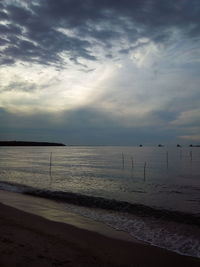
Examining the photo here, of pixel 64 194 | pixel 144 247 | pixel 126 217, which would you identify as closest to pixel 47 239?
pixel 144 247

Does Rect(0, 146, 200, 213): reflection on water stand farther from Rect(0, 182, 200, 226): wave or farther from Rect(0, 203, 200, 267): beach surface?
Rect(0, 203, 200, 267): beach surface

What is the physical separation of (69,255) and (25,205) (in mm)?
9569

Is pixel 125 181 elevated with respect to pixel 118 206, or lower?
lower

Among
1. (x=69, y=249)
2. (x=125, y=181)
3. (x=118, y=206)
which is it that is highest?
(x=69, y=249)

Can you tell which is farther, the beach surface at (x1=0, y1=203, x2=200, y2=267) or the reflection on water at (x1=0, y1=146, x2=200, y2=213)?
the reflection on water at (x1=0, y1=146, x2=200, y2=213)

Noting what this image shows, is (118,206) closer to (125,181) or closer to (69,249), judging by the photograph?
(69,249)

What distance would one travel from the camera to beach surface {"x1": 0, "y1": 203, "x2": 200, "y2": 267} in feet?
20.8

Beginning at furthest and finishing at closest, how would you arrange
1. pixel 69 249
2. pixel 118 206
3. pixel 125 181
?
pixel 125 181, pixel 118 206, pixel 69 249

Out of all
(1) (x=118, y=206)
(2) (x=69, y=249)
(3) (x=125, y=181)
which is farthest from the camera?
(3) (x=125, y=181)

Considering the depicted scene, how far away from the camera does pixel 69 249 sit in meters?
7.31

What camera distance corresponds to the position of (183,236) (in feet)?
33.8

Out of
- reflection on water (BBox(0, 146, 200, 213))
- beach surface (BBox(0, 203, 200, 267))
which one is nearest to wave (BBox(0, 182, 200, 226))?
reflection on water (BBox(0, 146, 200, 213))

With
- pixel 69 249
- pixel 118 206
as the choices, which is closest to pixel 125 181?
pixel 118 206

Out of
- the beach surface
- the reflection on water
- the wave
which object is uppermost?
the beach surface
